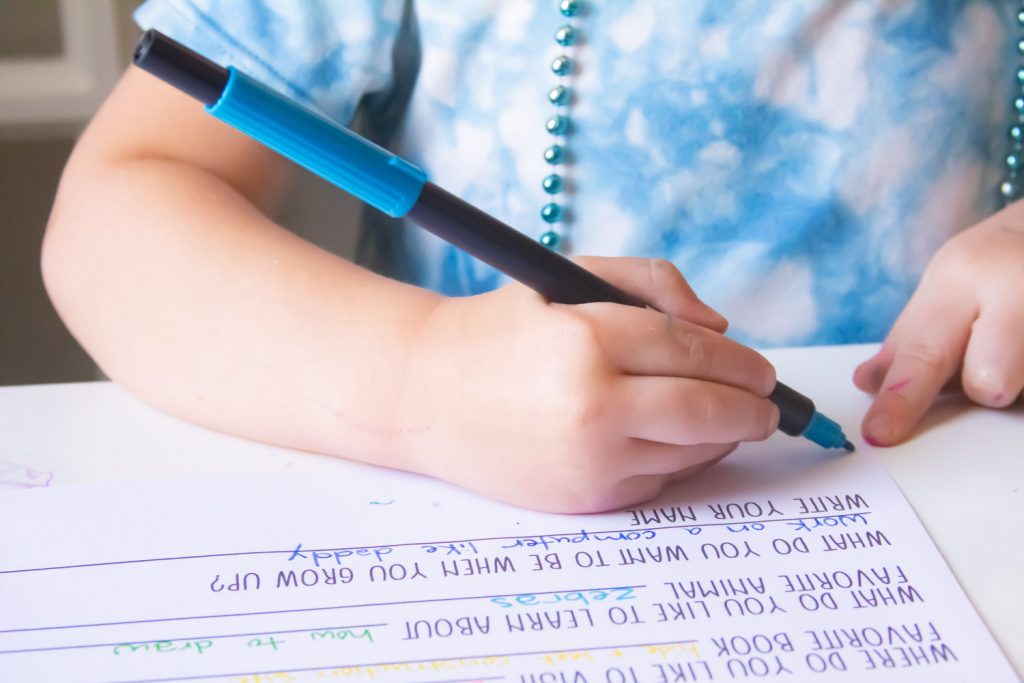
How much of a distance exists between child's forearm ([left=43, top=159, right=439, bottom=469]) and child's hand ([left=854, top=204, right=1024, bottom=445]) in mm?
Answer: 191

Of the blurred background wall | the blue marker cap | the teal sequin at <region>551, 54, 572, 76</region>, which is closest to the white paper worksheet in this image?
the blue marker cap

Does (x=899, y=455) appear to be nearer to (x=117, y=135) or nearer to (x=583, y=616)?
(x=583, y=616)

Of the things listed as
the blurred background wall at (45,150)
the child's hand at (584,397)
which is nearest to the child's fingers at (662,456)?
the child's hand at (584,397)

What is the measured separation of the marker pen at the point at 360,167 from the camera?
0.28 m

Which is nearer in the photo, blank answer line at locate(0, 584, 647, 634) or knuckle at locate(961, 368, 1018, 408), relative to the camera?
blank answer line at locate(0, 584, 647, 634)

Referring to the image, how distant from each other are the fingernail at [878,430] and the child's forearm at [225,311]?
0.18m

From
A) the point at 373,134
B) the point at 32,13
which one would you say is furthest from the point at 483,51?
the point at 32,13

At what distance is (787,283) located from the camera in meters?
0.53

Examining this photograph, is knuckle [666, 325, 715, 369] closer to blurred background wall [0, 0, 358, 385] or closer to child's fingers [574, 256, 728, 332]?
child's fingers [574, 256, 728, 332]

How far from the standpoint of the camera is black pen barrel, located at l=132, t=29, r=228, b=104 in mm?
270

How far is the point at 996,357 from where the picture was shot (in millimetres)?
423

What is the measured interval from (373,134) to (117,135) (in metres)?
0.14

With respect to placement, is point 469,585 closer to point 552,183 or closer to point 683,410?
point 683,410

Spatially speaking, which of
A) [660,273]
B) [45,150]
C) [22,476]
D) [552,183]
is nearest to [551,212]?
[552,183]
